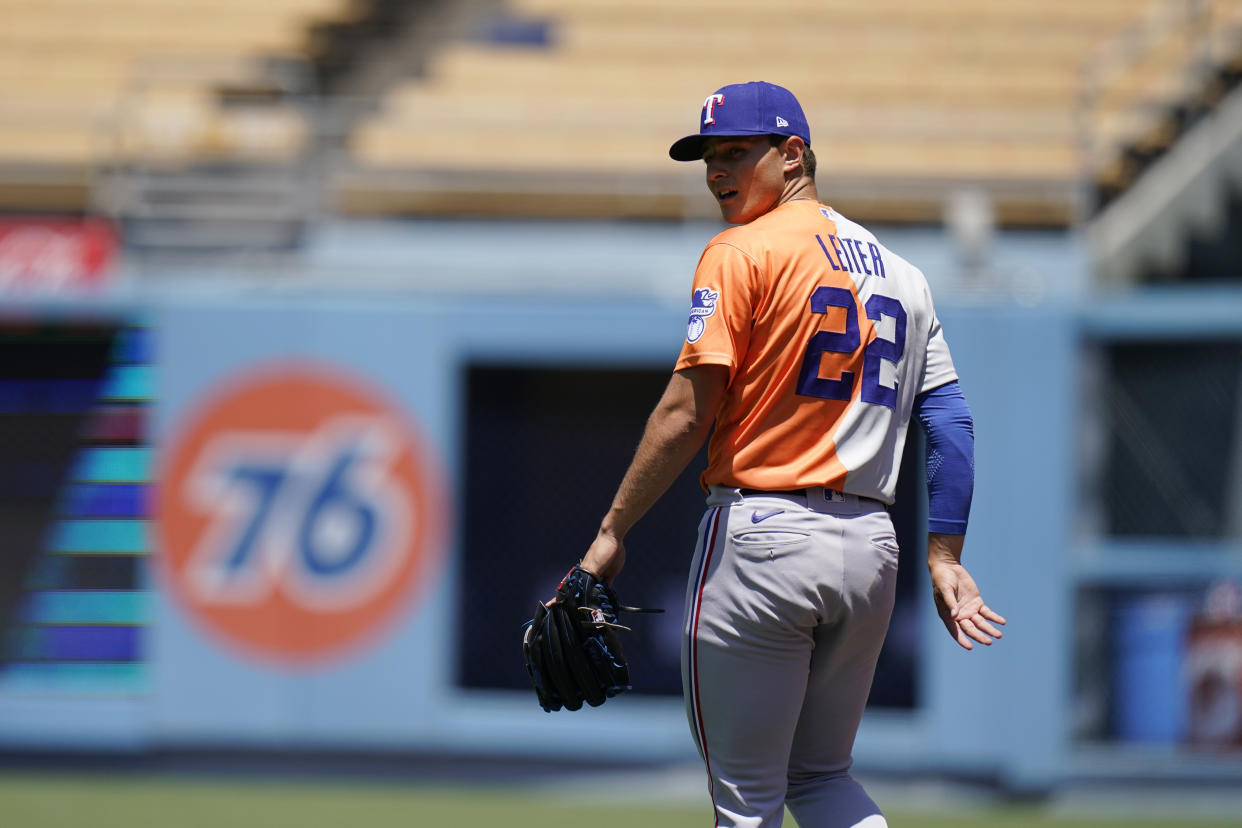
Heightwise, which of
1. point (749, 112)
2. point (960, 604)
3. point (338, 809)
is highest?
point (749, 112)

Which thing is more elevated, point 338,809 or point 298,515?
point 298,515

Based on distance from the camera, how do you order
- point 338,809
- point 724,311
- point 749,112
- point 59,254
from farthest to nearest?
point 59,254
point 338,809
point 749,112
point 724,311

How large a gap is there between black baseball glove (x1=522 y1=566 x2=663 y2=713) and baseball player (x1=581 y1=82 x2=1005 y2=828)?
60 millimetres

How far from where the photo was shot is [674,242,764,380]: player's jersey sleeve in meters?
2.56

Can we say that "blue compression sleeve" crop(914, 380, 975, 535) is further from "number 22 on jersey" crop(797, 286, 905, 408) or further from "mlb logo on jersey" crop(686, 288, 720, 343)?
"mlb logo on jersey" crop(686, 288, 720, 343)

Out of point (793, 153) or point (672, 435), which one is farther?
point (793, 153)

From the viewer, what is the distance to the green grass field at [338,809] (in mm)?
5500

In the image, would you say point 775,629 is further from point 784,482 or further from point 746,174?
point 746,174

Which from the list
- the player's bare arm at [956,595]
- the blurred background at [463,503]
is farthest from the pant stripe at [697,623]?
the blurred background at [463,503]

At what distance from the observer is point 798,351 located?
2639mm

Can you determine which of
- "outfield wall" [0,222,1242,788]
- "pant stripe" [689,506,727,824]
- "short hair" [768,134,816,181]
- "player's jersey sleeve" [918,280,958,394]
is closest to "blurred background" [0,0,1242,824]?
"outfield wall" [0,222,1242,788]

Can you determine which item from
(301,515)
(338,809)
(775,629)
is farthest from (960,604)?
(301,515)

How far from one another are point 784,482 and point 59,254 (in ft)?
18.2

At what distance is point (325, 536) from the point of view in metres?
6.33
